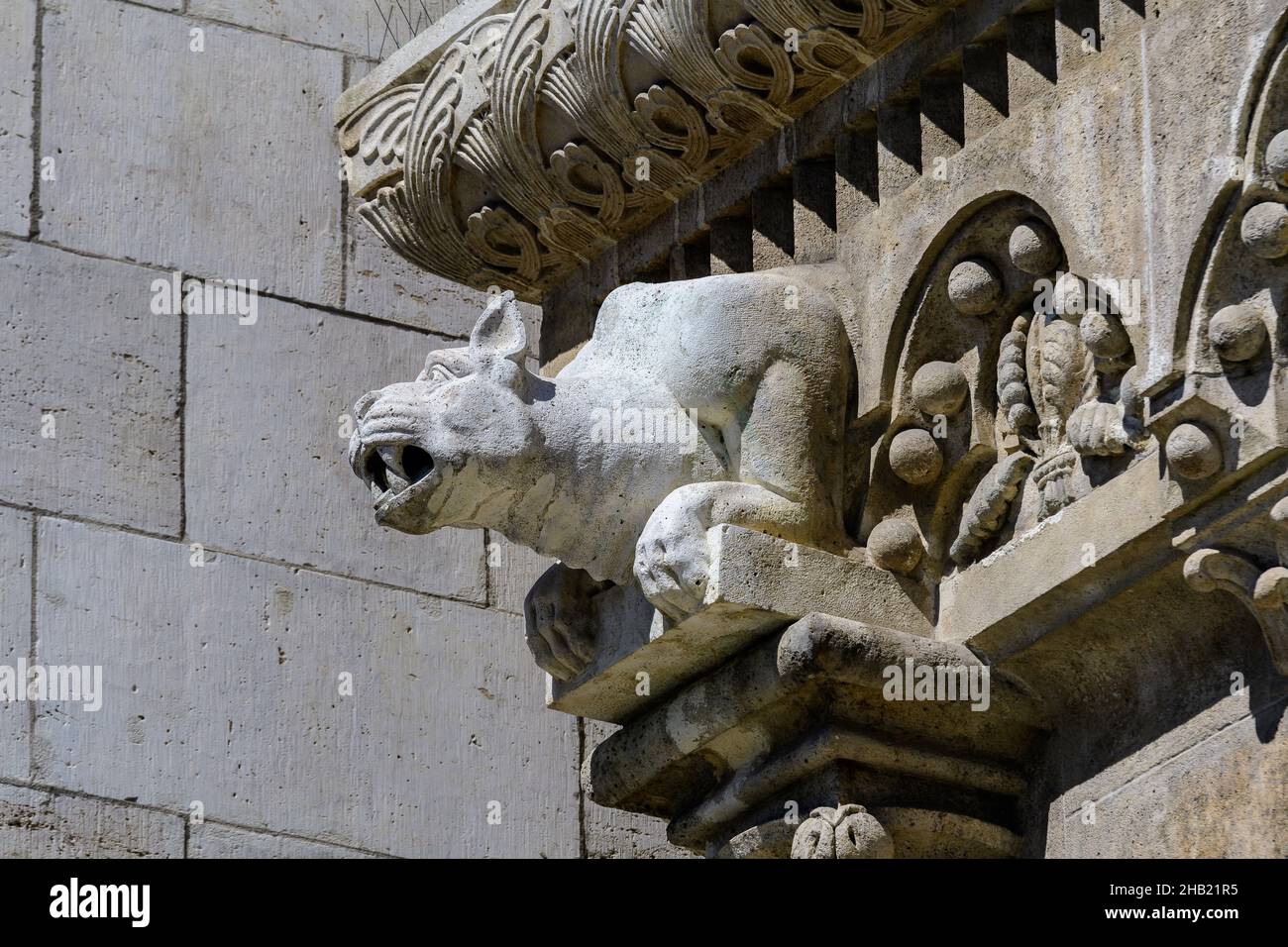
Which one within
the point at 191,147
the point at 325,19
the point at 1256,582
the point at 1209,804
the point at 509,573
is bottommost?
the point at 1209,804

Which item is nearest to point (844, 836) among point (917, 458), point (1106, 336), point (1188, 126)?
point (917, 458)

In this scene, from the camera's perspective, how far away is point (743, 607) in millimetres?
5176

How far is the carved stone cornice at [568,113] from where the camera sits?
561 cm

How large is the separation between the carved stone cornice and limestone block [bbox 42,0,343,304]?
101cm

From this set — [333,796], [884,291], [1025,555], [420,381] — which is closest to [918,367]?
[884,291]

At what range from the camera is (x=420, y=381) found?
17.7 feet

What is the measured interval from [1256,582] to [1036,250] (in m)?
0.80

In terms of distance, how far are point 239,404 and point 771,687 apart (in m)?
2.49

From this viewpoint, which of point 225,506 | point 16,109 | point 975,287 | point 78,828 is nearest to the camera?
point 975,287

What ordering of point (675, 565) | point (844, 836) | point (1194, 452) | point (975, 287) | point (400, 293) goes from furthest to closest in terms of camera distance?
point (400, 293) → point (975, 287) → point (675, 565) → point (844, 836) → point (1194, 452)

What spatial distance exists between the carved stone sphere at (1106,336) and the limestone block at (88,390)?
2843 mm

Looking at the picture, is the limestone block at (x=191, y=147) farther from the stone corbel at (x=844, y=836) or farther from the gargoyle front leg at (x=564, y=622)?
the stone corbel at (x=844, y=836)

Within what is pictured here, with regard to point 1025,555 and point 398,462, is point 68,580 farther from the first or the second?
point 1025,555

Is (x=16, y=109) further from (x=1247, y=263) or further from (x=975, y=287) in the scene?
(x=1247, y=263)
